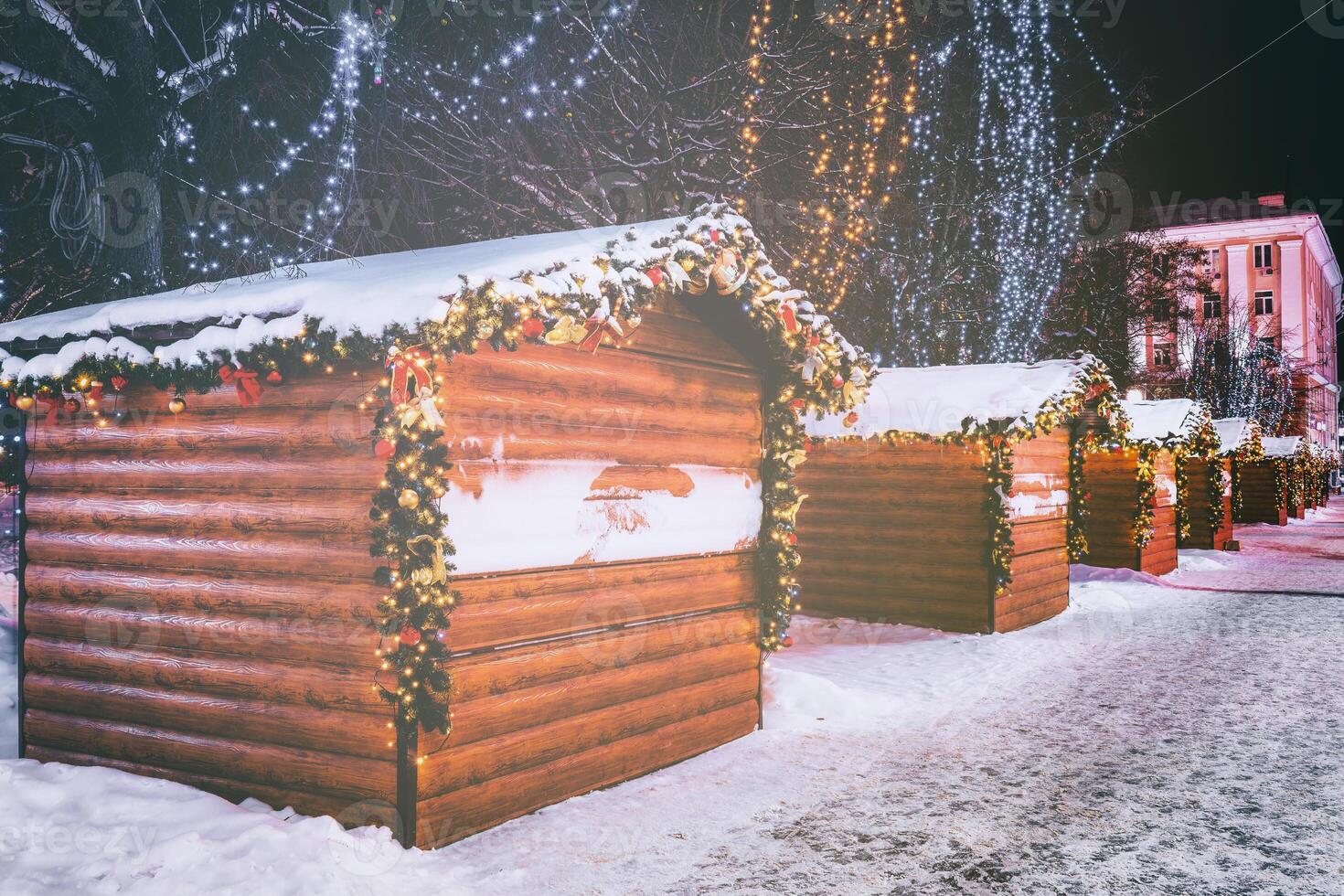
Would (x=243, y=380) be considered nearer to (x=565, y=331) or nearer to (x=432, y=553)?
(x=432, y=553)

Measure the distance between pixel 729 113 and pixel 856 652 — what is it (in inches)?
306

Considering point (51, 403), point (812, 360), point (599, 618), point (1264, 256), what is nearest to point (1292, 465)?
point (1264, 256)

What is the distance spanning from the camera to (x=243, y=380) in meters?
5.14

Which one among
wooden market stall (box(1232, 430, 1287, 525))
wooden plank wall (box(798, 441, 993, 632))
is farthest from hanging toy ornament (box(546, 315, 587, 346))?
wooden market stall (box(1232, 430, 1287, 525))

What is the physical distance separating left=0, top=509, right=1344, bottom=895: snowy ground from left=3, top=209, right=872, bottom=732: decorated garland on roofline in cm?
→ 93

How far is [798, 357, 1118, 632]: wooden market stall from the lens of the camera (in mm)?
12195

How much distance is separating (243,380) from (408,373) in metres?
1.20

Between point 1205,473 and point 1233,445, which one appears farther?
point 1233,445

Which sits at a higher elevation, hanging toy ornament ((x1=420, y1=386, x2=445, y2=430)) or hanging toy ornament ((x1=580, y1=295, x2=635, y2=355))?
hanging toy ornament ((x1=580, y1=295, x2=635, y2=355))

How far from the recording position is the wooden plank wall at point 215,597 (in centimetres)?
495

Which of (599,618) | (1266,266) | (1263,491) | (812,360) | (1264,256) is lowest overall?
(1263,491)

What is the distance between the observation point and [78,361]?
18.4ft

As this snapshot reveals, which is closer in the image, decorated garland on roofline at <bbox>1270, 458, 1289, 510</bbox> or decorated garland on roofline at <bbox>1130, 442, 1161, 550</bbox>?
decorated garland on roofline at <bbox>1130, 442, 1161, 550</bbox>

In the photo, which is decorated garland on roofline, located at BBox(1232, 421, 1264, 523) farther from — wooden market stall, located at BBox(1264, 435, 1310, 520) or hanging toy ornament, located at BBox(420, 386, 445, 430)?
hanging toy ornament, located at BBox(420, 386, 445, 430)
